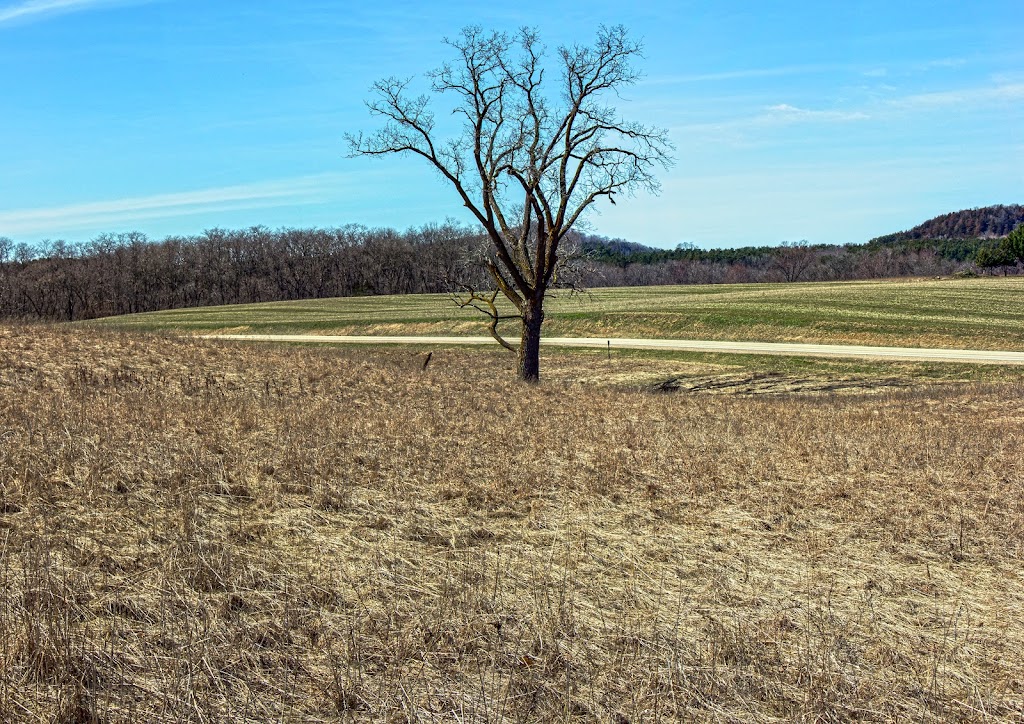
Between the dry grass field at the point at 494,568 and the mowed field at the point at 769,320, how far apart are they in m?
23.7

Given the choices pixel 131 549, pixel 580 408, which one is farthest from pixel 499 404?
pixel 131 549

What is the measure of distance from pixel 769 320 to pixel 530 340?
24164 mm

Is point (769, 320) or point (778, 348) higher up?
point (769, 320)

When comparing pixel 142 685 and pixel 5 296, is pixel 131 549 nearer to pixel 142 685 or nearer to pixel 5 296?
pixel 142 685

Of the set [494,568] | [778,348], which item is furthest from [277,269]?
[494,568]

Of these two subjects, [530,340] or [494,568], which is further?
[530,340]

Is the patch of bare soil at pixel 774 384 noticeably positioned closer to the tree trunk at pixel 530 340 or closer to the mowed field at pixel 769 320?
the tree trunk at pixel 530 340

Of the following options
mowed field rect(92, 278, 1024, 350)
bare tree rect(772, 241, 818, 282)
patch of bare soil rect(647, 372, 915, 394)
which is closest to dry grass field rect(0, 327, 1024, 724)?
patch of bare soil rect(647, 372, 915, 394)

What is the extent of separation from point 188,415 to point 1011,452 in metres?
13.0

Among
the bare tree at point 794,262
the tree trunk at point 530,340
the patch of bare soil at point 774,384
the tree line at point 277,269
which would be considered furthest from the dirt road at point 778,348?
the bare tree at point 794,262

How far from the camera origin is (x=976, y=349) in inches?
1428

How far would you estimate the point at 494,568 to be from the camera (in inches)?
276

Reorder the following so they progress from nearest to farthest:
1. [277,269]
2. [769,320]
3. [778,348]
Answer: [778,348]
[769,320]
[277,269]

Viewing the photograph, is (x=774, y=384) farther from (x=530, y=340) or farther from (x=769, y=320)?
(x=769, y=320)
